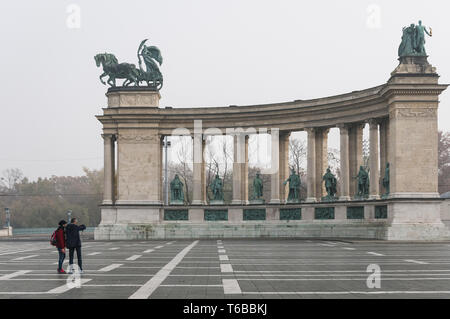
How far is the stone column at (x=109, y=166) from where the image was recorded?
208ft

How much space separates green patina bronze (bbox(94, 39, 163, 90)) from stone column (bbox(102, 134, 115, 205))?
5.36m

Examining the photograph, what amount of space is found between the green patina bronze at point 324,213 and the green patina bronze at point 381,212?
17.9ft

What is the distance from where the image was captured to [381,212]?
5188 centimetres

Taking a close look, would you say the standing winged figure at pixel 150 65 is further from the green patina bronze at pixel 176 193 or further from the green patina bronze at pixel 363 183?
the green patina bronze at pixel 363 183

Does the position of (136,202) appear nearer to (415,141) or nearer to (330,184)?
(330,184)

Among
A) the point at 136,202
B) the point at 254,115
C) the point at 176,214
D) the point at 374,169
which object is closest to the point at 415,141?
the point at 374,169

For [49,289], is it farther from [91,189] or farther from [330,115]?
[91,189]

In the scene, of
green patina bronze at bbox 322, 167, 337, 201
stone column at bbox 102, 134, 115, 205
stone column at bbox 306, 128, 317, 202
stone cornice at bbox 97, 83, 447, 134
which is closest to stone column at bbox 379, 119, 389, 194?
stone cornice at bbox 97, 83, 447, 134

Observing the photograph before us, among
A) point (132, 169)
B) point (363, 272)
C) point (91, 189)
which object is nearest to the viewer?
point (363, 272)

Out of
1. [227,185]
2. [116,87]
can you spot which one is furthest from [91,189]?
[116,87]

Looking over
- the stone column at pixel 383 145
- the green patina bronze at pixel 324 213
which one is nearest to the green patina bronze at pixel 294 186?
the green patina bronze at pixel 324 213
